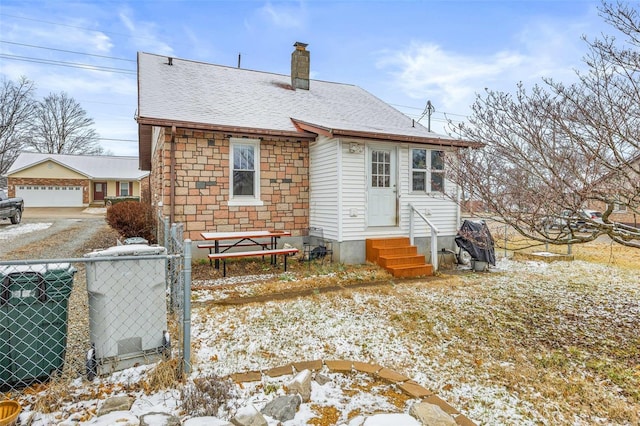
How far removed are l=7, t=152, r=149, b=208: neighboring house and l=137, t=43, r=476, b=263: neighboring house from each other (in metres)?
20.1

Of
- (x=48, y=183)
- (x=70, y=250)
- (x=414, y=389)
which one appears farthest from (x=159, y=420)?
(x=48, y=183)

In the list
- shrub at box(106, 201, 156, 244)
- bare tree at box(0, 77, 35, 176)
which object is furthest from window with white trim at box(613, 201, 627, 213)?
bare tree at box(0, 77, 35, 176)

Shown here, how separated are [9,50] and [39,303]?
99.0 ft

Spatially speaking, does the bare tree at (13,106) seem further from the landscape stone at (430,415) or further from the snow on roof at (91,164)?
the landscape stone at (430,415)

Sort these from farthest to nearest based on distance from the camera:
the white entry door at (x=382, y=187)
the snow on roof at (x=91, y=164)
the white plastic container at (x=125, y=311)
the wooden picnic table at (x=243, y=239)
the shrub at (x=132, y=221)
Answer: the snow on roof at (x=91, y=164) < the shrub at (x=132, y=221) < the white entry door at (x=382, y=187) < the wooden picnic table at (x=243, y=239) < the white plastic container at (x=125, y=311)

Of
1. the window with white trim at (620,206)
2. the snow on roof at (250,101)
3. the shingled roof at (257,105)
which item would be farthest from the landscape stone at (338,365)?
the snow on roof at (250,101)

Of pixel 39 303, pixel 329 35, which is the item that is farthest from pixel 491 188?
pixel 329 35

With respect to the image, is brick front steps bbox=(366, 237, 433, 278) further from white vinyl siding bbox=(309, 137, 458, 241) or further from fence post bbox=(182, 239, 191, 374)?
fence post bbox=(182, 239, 191, 374)

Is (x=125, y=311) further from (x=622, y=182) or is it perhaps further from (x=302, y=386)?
(x=622, y=182)

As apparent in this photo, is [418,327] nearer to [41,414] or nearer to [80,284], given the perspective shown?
[41,414]

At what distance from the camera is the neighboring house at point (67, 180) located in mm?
28547

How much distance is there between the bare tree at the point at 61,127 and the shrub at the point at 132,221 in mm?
34607

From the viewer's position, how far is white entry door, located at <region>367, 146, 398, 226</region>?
29.5 feet

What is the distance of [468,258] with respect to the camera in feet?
32.0
